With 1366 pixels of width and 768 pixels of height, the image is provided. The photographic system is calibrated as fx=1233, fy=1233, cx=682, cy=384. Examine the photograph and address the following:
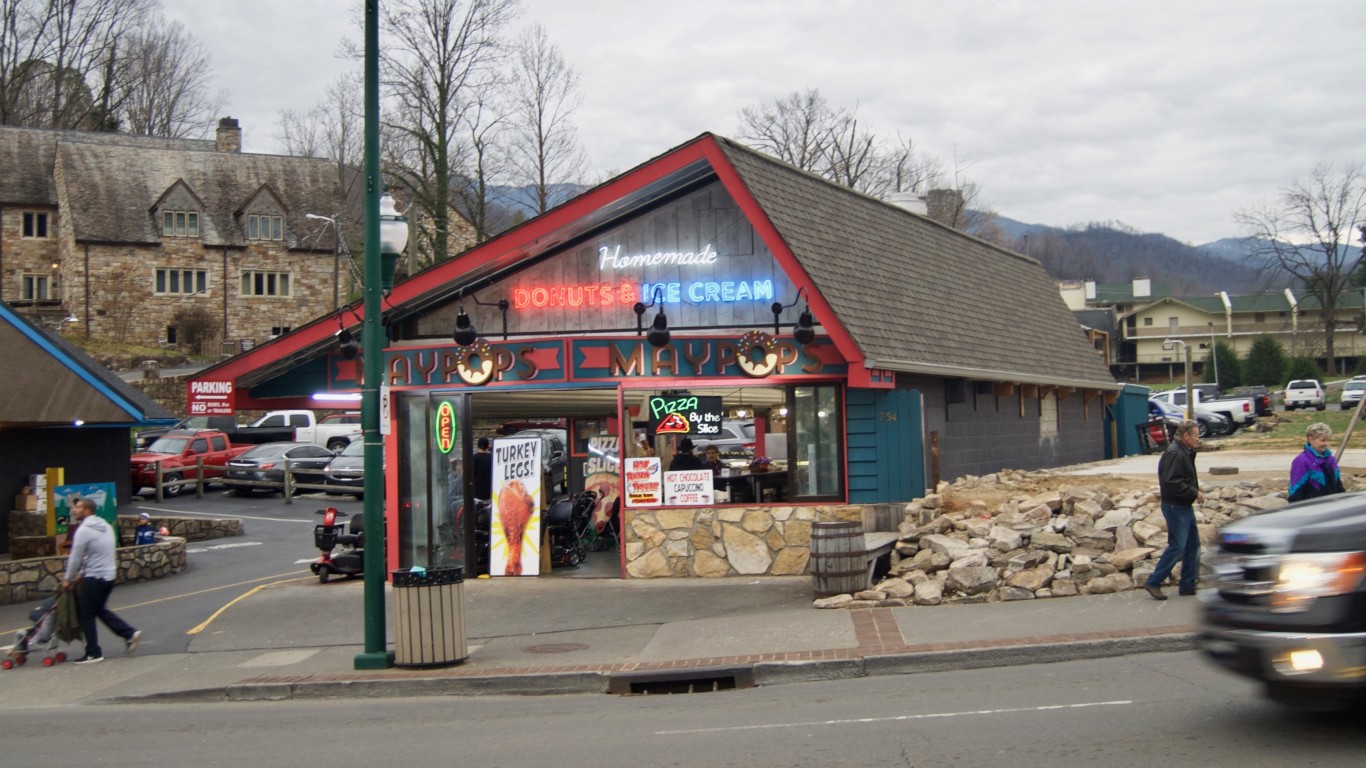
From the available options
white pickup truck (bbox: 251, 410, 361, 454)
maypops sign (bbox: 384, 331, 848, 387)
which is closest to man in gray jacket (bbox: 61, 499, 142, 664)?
maypops sign (bbox: 384, 331, 848, 387)

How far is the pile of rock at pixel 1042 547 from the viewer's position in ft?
43.5

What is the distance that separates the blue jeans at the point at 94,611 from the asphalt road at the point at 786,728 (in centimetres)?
193

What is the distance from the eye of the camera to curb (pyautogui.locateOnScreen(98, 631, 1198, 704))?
10609 mm

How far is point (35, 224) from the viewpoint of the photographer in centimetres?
5731

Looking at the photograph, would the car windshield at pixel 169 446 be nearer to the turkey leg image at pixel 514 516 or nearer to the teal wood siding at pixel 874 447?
the turkey leg image at pixel 514 516

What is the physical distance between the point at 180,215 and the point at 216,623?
1882 inches

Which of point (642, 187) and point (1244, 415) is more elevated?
point (642, 187)

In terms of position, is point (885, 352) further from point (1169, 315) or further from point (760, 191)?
point (1169, 315)

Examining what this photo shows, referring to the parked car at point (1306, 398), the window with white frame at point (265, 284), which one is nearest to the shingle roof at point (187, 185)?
the window with white frame at point (265, 284)

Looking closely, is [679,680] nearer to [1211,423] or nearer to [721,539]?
[721,539]

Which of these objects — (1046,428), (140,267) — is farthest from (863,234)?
(140,267)

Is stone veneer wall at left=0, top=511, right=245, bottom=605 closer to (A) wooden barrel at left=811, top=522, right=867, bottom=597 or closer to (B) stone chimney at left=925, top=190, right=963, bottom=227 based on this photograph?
(A) wooden barrel at left=811, top=522, right=867, bottom=597

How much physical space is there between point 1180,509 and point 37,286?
190 ft

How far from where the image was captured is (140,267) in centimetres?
5712
